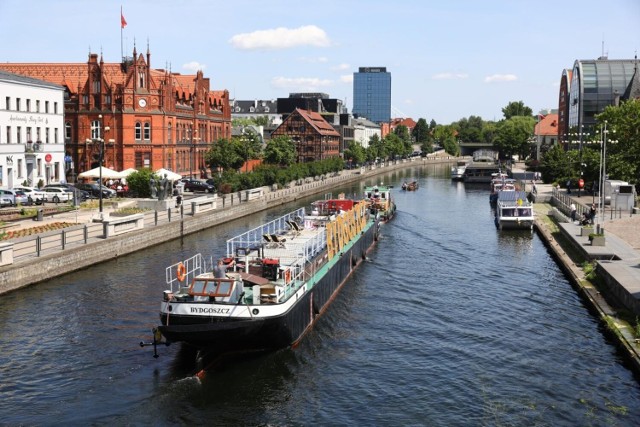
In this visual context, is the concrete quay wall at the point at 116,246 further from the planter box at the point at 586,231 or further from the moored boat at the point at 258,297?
the planter box at the point at 586,231

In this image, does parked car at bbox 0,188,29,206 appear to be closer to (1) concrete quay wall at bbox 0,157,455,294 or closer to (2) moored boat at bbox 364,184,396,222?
(1) concrete quay wall at bbox 0,157,455,294

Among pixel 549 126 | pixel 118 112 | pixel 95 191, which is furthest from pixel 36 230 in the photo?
pixel 549 126

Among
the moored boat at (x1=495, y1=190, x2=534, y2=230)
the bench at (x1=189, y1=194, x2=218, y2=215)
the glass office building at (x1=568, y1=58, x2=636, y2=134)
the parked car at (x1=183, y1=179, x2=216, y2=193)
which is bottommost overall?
the moored boat at (x1=495, y1=190, x2=534, y2=230)

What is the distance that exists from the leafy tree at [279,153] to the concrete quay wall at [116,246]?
27.4 metres

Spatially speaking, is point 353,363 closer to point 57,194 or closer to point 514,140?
point 57,194

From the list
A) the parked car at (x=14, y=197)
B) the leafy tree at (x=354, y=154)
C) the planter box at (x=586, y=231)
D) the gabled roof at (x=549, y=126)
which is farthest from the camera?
the gabled roof at (x=549, y=126)

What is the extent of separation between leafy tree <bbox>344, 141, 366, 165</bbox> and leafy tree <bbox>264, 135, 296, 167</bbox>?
5019 cm

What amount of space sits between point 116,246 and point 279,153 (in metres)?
65.2

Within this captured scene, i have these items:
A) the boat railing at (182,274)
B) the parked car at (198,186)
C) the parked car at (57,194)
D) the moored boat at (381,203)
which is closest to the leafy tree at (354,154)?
the parked car at (198,186)

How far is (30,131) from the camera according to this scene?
71.8 m

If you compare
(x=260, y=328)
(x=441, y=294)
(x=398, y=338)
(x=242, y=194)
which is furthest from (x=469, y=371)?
(x=242, y=194)

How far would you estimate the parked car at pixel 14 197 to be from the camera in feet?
187

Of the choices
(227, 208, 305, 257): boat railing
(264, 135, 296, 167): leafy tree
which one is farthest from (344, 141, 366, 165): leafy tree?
(227, 208, 305, 257): boat railing

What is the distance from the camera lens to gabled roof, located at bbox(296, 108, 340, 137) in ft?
488
